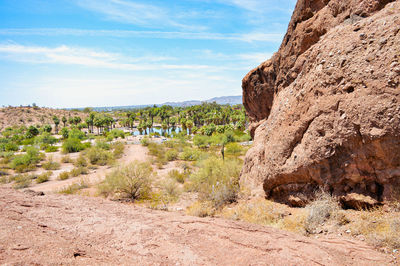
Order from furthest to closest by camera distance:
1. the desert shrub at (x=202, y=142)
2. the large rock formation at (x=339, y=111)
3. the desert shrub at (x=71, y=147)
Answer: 1. the desert shrub at (x=202, y=142)
2. the desert shrub at (x=71, y=147)
3. the large rock formation at (x=339, y=111)

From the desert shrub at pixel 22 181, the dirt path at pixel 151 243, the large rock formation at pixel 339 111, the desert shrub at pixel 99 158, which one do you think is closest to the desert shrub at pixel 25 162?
the desert shrub at pixel 22 181

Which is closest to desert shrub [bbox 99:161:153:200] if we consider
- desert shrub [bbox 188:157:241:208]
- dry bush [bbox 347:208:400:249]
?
desert shrub [bbox 188:157:241:208]

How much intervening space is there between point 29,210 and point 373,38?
10890mm

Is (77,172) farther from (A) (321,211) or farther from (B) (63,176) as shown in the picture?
(A) (321,211)

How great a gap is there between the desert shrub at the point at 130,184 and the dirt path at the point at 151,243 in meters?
5.01

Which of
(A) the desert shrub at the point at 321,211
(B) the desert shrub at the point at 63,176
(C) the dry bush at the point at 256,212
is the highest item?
(A) the desert shrub at the point at 321,211

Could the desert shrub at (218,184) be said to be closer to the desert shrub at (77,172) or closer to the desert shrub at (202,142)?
the desert shrub at (77,172)

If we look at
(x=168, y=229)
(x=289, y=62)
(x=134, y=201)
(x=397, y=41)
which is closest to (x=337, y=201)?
(x=397, y=41)

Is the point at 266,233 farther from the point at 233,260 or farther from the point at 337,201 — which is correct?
the point at 337,201

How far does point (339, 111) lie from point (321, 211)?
2.85 meters

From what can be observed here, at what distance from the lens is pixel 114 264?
3.82 meters

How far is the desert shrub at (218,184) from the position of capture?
9227 mm

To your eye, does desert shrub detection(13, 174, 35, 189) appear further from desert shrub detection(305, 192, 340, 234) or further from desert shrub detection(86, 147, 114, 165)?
desert shrub detection(305, 192, 340, 234)

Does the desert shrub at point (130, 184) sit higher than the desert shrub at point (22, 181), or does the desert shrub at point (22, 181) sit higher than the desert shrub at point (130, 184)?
the desert shrub at point (130, 184)
